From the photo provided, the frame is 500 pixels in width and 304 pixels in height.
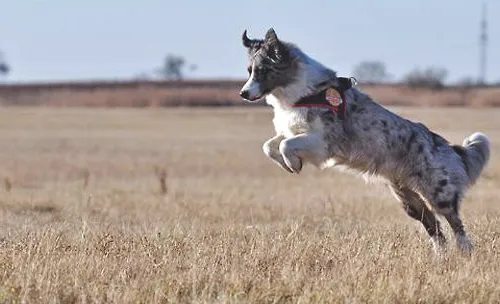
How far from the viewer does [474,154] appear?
12133 mm

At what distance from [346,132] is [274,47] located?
1.17m

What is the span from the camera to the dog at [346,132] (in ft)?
37.8

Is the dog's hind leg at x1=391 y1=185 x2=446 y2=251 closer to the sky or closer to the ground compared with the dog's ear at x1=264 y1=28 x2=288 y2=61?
closer to the ground

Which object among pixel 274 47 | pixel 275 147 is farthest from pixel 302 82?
pixel 275 147

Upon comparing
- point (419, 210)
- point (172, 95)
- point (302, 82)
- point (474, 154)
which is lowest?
point (172, 95)

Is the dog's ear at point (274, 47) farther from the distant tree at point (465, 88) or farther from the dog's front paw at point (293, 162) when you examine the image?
the distant tree at point (465, 88)

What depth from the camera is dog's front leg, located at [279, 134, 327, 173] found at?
37.0ft

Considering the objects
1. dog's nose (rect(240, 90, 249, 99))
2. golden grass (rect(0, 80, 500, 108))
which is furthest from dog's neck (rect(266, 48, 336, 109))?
golden grass (rect(0, 80, 500, 108))

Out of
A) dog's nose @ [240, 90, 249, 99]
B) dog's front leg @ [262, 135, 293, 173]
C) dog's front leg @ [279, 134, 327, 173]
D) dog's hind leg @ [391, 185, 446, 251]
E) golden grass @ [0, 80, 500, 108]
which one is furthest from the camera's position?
golden grass @ [0, 80, 500, 108]

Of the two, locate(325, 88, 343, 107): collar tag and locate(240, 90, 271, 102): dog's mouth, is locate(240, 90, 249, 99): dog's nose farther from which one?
locate(325, 88, 343, 107): collar tag

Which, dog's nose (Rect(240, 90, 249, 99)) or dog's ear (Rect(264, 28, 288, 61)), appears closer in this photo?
dog's nose (Rect(240, 90, 249, 99))

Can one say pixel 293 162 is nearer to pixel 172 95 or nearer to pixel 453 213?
pixel 453 213

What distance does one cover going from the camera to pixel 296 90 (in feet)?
38.0

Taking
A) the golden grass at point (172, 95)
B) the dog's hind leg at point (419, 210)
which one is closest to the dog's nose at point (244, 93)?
the dog's hind leg at point (419, 210)
